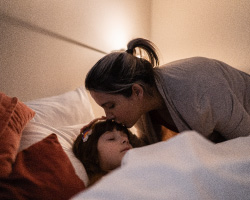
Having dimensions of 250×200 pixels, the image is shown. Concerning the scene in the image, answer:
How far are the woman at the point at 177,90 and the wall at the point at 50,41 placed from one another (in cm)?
35

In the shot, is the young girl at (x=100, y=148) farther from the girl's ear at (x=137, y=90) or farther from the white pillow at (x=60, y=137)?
the girl's ear at (x=137, y=90)

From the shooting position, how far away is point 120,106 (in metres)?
0.87

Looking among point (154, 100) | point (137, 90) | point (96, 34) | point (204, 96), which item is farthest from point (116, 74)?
point (96, 34)

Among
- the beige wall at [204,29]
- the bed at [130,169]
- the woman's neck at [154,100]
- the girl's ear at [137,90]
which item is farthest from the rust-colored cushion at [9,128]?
the beige wall at [204,29]

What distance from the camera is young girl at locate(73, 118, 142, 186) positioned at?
769 mm

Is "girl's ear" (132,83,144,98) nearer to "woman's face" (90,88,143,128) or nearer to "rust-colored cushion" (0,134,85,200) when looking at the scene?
"woman's face" (90,88,143,128)

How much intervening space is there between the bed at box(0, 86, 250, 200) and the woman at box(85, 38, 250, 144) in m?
0.26

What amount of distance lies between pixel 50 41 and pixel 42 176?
30.9 inches

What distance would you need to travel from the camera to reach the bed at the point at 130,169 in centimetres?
33

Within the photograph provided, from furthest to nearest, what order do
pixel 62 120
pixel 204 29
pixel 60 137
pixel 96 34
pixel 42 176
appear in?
pixel 204 29, pixel 96 34, pixel 62 120, pixel 60 137, pixel 42 176

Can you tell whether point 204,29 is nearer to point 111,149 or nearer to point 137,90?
point 137,90

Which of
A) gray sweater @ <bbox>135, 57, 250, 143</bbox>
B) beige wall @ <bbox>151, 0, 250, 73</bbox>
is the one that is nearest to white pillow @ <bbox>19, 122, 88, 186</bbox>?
gray sweater @ <bbox>135, 57, 250, 143</bbox>

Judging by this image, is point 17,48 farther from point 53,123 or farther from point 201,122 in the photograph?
point 201,122

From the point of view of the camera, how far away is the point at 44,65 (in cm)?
107
